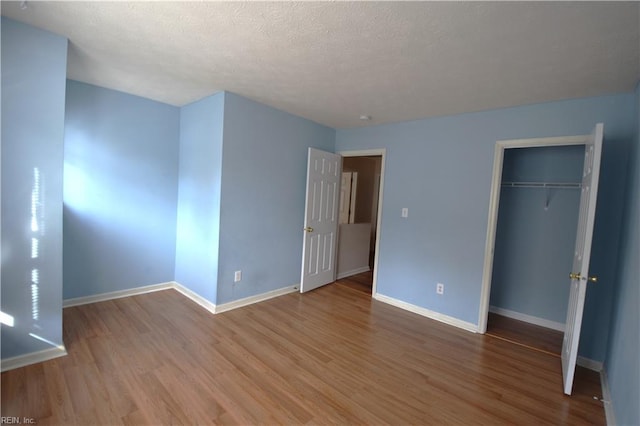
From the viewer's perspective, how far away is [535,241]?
133 inches

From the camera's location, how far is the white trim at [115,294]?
3027 millimetres

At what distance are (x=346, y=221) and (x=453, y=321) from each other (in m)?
2.40

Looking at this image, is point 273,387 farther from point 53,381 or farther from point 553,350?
point 553,350

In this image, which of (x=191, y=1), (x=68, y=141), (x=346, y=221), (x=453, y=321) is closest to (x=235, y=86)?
(x=191, y=1)

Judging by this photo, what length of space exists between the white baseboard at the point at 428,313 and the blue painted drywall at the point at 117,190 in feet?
9.40

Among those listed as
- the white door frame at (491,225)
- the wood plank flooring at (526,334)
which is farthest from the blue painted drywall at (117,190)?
the wood plank flooring at (526,334)

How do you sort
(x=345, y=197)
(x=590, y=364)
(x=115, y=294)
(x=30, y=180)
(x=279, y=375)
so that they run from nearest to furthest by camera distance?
(x=30, y=180), (x=279, y=375), (x=590, y=364), (x=115, y=294), (x=345, y=197)

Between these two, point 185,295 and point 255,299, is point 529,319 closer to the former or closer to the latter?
point 255,299

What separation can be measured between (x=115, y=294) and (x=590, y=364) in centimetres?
485

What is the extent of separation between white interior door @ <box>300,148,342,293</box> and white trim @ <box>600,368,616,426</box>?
2935mm

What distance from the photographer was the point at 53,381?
1877 millimetres

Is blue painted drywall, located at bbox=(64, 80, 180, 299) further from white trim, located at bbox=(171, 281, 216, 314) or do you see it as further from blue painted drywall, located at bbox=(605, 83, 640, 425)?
blue painted drywall, located at bbox=(605, 83, 640, 425)

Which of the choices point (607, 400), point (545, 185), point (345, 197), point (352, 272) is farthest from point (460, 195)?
point (352, 272)

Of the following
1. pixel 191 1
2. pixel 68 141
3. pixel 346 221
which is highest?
pixel 191 1
